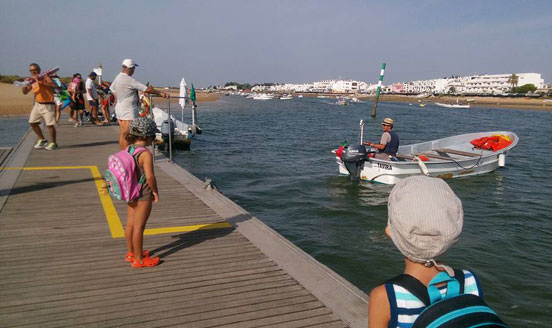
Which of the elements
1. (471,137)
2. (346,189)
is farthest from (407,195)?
(471,137)

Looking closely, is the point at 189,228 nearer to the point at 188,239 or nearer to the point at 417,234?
the point at 188,239

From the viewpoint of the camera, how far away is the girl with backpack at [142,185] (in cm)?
379

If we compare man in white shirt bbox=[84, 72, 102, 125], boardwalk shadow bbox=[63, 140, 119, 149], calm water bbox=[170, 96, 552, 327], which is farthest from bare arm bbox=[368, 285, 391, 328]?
man in white shirt bbox=[84, 72, 102, 125]

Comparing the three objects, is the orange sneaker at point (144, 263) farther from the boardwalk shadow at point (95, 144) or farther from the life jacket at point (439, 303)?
the boardwalk shadow at point (95, 144)

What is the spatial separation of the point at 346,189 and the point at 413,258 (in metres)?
11.0

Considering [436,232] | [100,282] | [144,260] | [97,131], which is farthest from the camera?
[97,131]

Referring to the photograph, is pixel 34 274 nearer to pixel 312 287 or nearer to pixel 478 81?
pixel 312 287

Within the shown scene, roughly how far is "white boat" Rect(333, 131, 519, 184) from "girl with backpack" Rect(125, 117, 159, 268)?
9.12m

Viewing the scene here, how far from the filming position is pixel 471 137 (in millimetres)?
17797

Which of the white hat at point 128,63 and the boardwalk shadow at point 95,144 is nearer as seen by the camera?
the white hat at point 128,63

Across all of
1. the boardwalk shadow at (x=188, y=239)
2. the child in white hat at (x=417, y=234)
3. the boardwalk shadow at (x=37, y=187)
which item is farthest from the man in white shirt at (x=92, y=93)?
the child in white hat at (x=417, y=234)

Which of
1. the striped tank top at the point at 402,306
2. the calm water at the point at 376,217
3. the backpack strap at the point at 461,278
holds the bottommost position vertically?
the calm water at the point at 376,217

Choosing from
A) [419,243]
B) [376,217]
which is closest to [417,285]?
[419,243]

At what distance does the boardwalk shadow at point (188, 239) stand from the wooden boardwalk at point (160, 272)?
0.01m
